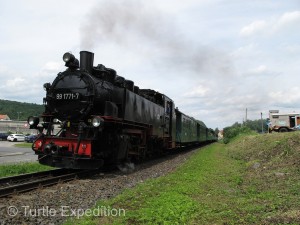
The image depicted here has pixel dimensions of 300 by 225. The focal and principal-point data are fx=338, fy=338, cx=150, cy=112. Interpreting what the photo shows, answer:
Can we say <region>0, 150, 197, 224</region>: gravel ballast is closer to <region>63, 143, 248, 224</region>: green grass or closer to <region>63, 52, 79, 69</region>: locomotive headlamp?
<region>63, 143, 248, 224</region>: green grass

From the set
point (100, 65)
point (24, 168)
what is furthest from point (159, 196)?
point (24, 168)

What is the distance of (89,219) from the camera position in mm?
5398

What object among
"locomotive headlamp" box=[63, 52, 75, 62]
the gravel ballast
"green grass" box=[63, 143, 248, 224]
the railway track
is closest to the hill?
"locomotive headlamp" box=[63, 52, 75, 62]

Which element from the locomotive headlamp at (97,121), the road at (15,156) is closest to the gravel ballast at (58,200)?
the locomotive headlamp at (97,121)

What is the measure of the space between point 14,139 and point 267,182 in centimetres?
4989

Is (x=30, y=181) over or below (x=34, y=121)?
below

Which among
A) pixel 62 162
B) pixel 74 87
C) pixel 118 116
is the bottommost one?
pixel 62 162

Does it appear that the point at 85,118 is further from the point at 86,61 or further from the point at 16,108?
the point at 16,108

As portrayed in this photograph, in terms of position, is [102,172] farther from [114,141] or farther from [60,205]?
[60,205]

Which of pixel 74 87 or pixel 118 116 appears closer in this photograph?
pixel 74 87

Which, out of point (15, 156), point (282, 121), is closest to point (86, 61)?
point (15, 156)

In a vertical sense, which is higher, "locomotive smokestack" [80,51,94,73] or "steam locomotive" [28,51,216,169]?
"locomotive smokestack" [80,51,94,73]

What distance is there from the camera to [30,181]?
9.81 m

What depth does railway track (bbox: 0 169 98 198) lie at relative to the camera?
25.0ft
